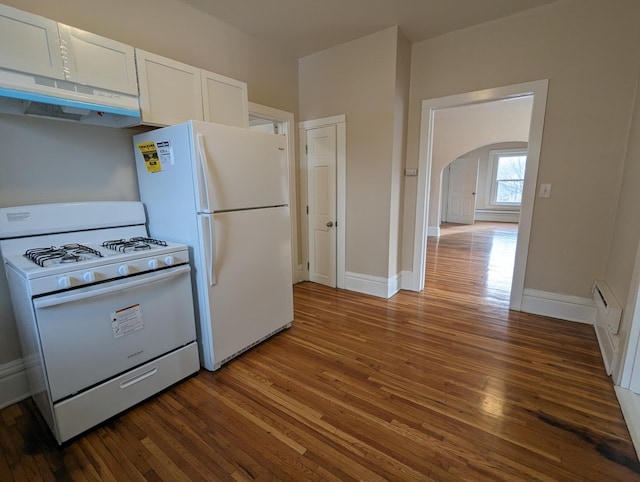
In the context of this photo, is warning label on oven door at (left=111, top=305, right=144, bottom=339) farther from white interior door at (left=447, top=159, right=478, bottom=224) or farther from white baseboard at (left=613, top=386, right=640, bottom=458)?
white interior door at (left=447, top=159, right=478, bottom=224)

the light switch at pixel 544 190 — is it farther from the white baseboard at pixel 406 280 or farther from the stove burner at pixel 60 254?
the stove burner at pixel 60 254

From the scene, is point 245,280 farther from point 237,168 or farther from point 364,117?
point 364,117

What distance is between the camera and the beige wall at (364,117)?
309 cm

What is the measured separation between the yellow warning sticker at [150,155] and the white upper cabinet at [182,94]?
163 mm

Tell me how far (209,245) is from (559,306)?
10.7 ft

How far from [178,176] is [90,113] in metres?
0.67

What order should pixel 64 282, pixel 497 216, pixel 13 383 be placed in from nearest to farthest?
1. pixel 64 282
2. pixel 13 383
3. pixel 497 216

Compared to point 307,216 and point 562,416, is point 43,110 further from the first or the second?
point 562,416

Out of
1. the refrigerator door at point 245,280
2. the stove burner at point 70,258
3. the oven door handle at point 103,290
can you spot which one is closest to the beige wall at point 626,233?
the refrigerator door at point 245,280

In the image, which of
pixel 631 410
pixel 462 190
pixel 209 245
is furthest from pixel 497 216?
pixel 209 245

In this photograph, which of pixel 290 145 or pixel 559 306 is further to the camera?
pixel 290 145

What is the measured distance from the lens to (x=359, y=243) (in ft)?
11.6

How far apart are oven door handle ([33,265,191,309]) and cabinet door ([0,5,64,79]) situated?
1.16 meters

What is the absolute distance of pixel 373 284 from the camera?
3.51m
